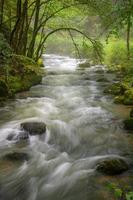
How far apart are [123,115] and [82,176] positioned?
3.84 m

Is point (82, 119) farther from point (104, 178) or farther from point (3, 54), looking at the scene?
point (104, 178)

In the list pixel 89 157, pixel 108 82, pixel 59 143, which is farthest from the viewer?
pixel 108 82

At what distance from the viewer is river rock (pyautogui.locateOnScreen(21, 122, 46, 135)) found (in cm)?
699

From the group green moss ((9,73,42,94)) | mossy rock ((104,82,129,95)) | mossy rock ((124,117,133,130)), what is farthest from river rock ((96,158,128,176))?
mossy rock ((104,82,129,95))

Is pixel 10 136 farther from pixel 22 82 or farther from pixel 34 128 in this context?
pixel 22 82

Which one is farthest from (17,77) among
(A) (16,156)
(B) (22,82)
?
(A) (16,156)

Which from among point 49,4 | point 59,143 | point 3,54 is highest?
point 49,4

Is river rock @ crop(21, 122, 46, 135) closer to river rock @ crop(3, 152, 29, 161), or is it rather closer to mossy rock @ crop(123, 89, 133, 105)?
river rock @ crop(3, 152, 29, 161)

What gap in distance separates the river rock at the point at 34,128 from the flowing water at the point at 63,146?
0.50 feet

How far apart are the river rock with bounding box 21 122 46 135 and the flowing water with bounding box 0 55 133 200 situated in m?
0.15

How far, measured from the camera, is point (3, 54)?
8469mm

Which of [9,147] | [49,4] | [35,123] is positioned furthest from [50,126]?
[49,4]

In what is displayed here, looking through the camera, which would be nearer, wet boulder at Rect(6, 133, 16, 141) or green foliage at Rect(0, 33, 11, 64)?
wet boulder at Rect(6, 133, 16, 141)

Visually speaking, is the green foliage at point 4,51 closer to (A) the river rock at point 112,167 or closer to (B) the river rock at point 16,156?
(B) the river rock at point 16,156
